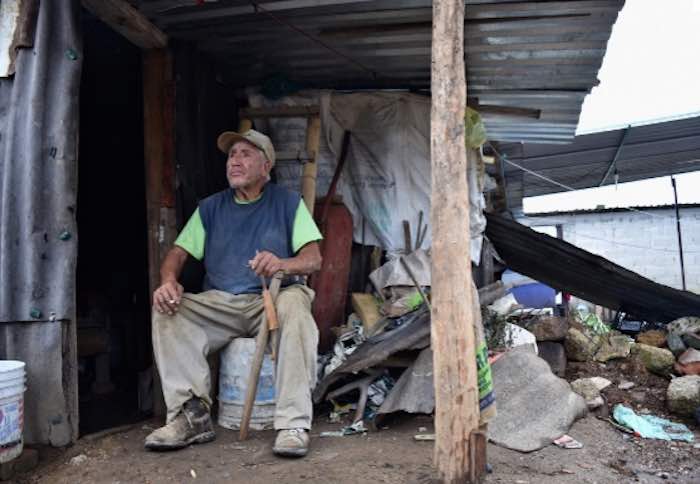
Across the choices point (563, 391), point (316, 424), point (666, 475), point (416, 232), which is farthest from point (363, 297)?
point (666, 475)

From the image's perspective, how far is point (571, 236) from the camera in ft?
48.9

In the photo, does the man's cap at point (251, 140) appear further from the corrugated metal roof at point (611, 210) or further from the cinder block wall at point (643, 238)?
the cinder block wall at point (643, 238)

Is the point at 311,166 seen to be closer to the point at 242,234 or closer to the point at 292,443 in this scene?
the point at 242,234

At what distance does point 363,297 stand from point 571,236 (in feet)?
37.1

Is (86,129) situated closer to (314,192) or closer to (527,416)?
(314,192)

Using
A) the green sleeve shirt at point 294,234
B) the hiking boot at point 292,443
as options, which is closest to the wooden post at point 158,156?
the green sleeve shirt at point 294,234

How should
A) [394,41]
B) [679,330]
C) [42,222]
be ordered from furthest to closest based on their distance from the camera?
1. [679,330]
2. [394,41]
3. [42,222]

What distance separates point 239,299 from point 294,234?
1.65 ft

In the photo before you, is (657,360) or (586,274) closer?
(657,360)

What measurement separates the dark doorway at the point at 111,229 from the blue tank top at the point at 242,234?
141 cm

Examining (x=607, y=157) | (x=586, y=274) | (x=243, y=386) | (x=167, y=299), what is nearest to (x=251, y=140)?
(x=167, y=299)

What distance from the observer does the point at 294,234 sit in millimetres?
3654

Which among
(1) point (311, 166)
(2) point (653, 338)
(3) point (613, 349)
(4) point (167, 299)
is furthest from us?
(2) point (653, 338)

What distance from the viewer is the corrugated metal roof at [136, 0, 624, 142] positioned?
3762mm
